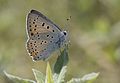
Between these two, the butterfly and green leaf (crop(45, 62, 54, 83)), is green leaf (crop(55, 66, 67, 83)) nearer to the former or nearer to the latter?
green leaf (crop(45, 62, 54, 83))

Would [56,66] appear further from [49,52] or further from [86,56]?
[86,56]

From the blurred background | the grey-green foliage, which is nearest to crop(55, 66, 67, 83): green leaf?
the grey-green foliage

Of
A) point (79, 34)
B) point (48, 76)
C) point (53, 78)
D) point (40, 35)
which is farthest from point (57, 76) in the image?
point (79, 34)

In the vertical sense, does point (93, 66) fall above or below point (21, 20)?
below

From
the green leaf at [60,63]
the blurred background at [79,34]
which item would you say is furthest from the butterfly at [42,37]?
the blurred background at [79,34]

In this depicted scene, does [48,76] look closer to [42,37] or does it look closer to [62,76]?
[62,76]

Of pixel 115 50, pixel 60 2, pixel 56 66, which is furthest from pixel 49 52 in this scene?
pixel 60 2
